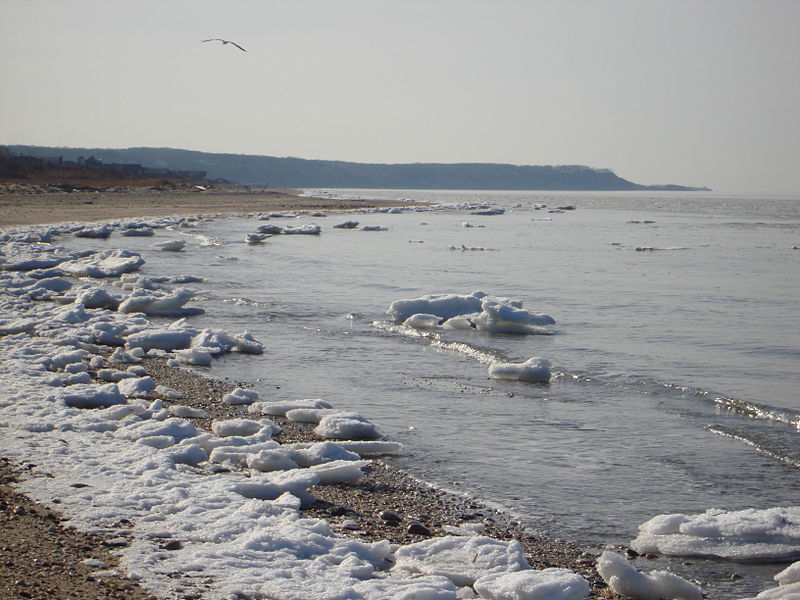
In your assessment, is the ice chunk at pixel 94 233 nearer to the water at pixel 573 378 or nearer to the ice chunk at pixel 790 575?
the water at pixel 573 378

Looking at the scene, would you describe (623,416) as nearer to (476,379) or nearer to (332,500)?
(476,379)

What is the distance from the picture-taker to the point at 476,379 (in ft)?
25.3

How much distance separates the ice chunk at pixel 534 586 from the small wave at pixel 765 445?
2.78 m

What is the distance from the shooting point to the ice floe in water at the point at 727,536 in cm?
384

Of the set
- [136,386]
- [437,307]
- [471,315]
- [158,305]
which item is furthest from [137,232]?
[136,386]

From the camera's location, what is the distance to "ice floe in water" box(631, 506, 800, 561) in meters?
3.84

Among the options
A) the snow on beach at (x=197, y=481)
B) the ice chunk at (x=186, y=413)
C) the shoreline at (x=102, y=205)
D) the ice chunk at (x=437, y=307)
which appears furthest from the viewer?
the shoreline at (x=102, y=205)

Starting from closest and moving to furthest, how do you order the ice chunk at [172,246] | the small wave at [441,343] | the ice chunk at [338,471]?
the ice chunk at [338,471] < the small wave at [441,343] < the ice chunk at [172,246]

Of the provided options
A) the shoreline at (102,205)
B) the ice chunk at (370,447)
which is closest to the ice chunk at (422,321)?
the ice chunk at (370,447)

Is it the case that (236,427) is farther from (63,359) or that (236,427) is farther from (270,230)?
(270,230)

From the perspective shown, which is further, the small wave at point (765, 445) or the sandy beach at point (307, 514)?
the small wave at point (765, 445)

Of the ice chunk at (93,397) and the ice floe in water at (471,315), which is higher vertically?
the ice floe in water at (471,315)

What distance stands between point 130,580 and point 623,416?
14.2 feet

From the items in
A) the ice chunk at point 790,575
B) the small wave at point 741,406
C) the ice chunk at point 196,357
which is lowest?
the ice chunk at point 196,357
